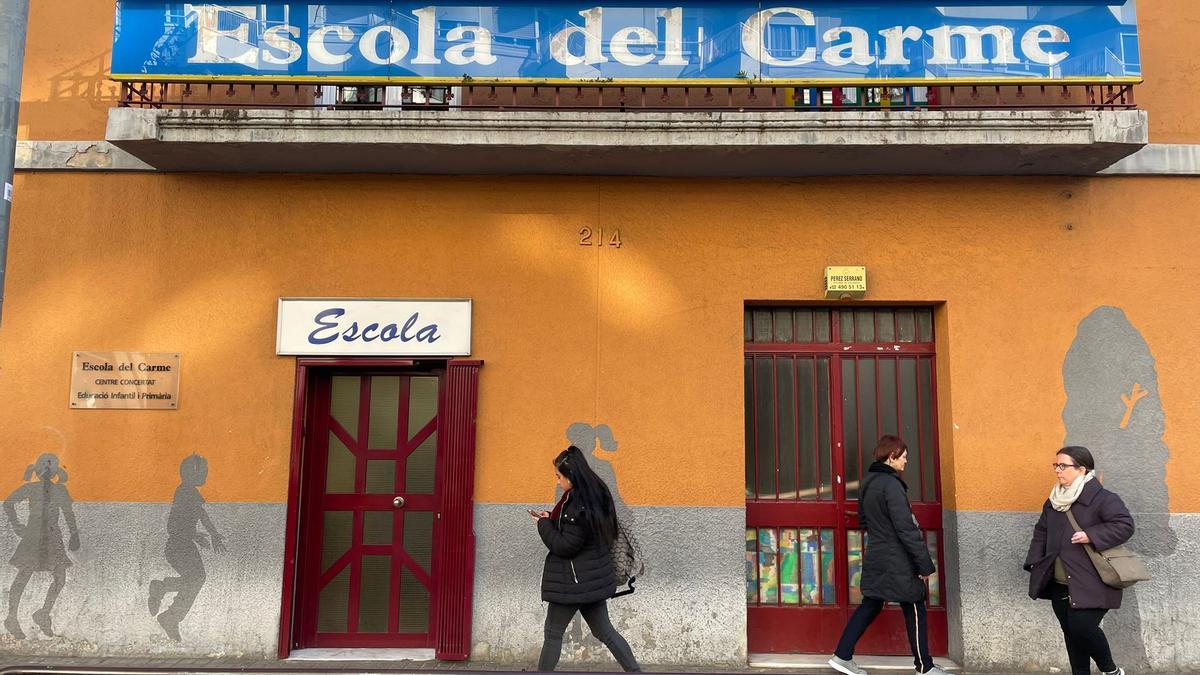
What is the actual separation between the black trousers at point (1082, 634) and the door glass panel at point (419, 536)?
14.3 feet

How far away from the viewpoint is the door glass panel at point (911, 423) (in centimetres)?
664

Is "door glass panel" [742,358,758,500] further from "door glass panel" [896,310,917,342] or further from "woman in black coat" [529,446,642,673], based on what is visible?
"woman in black coat" [529,446,642,673]

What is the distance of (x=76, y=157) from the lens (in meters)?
6.63

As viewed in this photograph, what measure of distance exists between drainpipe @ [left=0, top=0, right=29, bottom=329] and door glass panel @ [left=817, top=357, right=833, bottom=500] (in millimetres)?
5360

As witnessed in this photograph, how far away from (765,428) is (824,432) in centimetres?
47

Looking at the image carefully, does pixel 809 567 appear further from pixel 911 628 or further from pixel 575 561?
pixel 575 561

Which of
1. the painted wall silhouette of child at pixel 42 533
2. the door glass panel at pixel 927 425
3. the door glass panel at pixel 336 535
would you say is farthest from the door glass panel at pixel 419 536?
the door glass panel at pixel 927 425

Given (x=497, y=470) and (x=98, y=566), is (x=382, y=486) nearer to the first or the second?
(x=497, y=470)

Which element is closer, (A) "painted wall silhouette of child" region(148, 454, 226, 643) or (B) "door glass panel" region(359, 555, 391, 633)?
(A) "painted wall silhouette of child" region(148, 454, 226, 643)

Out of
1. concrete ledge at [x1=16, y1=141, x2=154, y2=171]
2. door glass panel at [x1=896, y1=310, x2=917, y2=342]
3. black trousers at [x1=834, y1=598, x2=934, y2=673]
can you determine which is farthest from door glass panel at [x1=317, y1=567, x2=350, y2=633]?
door glass panel at [x1=896, y1=310, x2=917, y2=342]

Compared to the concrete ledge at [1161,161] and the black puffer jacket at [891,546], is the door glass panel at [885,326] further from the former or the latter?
the concrete ledge at [1161,161]

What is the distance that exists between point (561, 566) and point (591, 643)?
1.50 meters

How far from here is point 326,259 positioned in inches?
259

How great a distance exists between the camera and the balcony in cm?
598
